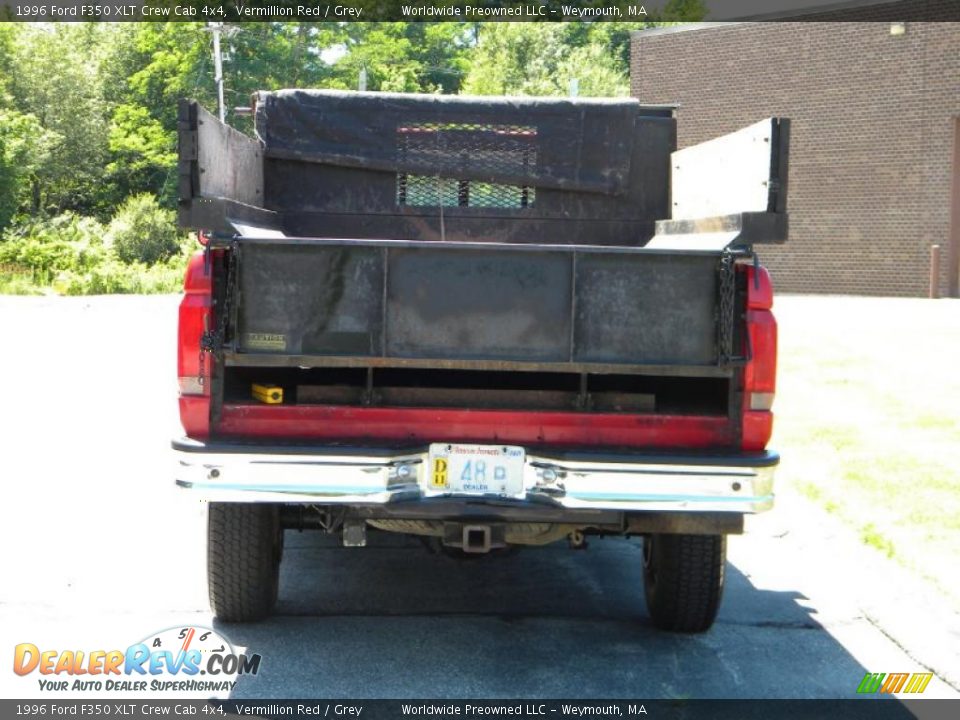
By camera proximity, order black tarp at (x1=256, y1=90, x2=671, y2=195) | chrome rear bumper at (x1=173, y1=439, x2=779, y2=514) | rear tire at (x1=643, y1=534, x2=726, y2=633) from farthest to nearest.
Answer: black tarp at (x1=256, y1=90, x2=671, y2=195) → rear tire at (x1=643, y1=534, x2=726, y2=633) → chrome rear bumper at (x1=173, y1=439, x2=779, y2=514)

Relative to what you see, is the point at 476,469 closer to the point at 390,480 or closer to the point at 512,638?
the point at 390,480

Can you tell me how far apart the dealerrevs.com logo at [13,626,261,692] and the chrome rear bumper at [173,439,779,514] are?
0.76 m

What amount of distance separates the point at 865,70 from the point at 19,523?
32.4 metres

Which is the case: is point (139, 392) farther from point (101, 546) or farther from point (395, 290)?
point (395, 290)

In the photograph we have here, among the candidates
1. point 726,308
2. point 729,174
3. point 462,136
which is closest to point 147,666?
point 726,308

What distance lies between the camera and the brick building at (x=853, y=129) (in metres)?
34.6

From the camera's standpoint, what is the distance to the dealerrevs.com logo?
4.82 metres

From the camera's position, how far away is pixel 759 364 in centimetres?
475

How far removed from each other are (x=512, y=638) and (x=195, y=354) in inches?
74.0

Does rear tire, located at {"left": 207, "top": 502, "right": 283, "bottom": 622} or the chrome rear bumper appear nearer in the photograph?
the chrome rear bumper

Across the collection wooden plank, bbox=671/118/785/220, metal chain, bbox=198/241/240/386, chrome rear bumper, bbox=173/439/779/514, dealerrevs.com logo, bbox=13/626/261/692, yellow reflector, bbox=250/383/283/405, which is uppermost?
wooden plank, bbox=671/118/785/220

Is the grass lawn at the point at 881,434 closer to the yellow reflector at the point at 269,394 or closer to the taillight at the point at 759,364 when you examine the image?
the taillight at the point at 759,364

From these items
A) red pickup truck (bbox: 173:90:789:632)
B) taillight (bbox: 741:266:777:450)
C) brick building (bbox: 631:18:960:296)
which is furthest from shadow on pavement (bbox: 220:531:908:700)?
brick building (bbox: 631:18:960:296)

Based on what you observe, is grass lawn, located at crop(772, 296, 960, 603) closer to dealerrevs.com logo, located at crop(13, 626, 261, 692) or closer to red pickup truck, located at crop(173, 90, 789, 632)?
red pickup truck, located at crop(173, 90, 789, 632)
